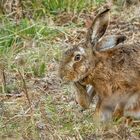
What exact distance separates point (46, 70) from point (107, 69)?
1.47 meters

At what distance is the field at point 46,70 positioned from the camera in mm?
6527

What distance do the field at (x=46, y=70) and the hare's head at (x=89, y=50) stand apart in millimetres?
410

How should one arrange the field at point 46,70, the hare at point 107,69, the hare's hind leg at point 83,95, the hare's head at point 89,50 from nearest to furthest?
1. the field at point 46,70
2. the hare's head at point 89,50
3. the hare at point 107,69
4. the hare's hind leg at point 83,95

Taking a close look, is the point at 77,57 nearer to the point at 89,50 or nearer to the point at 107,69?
the point at 89,50

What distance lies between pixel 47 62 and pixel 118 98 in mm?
1662

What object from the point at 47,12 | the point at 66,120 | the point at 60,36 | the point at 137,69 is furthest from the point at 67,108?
the point at 47,12

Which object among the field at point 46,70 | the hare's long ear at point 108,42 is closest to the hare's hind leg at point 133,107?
the field at point 46,70

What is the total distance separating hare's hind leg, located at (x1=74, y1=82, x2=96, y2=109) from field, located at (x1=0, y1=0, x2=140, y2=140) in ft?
0.40

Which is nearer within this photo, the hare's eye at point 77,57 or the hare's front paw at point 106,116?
the hare's eye at point 77,57

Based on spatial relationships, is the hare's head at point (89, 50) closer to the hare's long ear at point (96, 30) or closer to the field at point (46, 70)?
the hare's long ear at point (96, 30)

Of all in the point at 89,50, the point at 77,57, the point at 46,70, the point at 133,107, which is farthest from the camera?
the point at 46,70

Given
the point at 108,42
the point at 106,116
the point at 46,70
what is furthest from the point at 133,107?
the point at 46,70

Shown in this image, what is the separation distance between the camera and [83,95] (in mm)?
7012

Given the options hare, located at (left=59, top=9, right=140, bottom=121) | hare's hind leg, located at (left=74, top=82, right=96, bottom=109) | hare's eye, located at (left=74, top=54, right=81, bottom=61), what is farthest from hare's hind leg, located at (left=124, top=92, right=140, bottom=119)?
hare's eye, located at (left=74, top=54, right=81, bottom=61)
